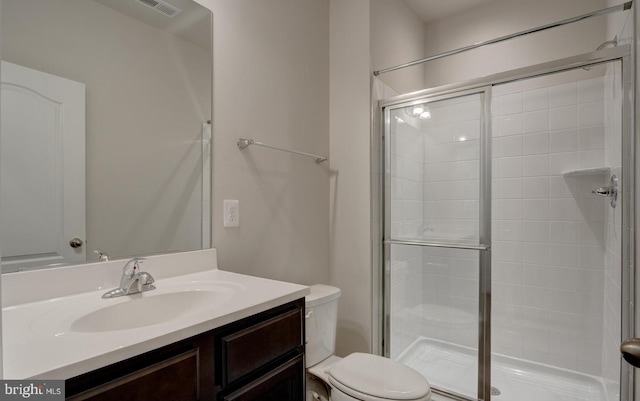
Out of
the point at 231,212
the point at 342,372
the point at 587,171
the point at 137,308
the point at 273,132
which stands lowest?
the point at 342,372

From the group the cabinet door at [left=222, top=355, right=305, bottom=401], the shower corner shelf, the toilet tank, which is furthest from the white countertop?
the shower corner shelf

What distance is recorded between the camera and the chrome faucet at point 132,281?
3.68 feet

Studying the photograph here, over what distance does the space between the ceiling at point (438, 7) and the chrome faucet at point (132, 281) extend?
264 centimetres

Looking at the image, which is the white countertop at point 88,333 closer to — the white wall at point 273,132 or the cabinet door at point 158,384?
the cabinet door at point 158,384

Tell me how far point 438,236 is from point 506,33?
1.72m

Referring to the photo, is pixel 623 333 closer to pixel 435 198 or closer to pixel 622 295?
pixel 622 295

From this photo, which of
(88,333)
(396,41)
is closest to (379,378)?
(88,333)

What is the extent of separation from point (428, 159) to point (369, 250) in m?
0.71

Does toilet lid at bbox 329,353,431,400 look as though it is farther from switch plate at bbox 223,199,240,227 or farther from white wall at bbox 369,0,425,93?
white wall at bbox 369,0,425,93

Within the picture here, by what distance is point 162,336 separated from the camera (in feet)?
2.55

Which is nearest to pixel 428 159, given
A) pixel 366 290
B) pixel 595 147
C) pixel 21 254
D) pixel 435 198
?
pixel 435 198

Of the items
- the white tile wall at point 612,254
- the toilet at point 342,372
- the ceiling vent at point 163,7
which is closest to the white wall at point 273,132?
the ceiling vent at point 163,7

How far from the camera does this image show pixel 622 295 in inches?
61.8

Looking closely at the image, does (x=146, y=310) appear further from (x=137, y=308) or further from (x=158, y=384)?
(x=158, y=384)
